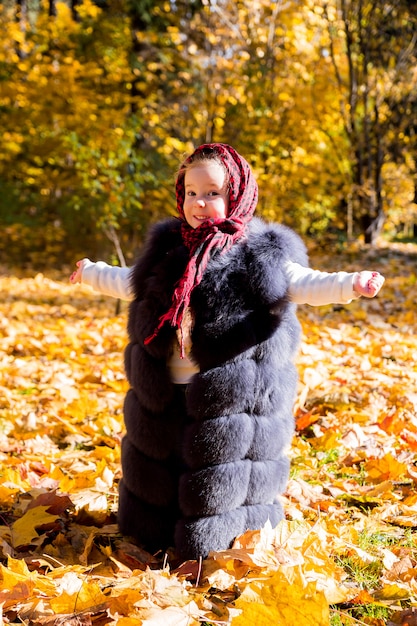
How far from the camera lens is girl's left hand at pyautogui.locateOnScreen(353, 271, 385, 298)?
1762 millimetres

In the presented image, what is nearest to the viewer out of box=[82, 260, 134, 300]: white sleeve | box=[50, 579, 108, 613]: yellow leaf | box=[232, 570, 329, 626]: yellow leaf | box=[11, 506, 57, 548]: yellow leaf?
box=[232, 570, 329, 626]: yellow leaf

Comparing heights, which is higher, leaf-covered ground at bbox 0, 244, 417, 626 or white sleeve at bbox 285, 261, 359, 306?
white sleeve at bbox 285, 261, 359, 306

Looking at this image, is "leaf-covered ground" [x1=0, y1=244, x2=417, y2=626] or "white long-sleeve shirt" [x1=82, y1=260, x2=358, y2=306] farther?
"white long-sleeve shirt" [x1=82, y1=260, x2=358, y2=306]

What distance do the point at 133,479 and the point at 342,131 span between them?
9.41 metres

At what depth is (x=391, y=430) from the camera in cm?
305

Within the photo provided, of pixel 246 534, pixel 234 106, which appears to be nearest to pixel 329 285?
pixel 246 534

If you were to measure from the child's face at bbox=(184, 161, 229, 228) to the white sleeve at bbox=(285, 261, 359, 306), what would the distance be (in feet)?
1.00

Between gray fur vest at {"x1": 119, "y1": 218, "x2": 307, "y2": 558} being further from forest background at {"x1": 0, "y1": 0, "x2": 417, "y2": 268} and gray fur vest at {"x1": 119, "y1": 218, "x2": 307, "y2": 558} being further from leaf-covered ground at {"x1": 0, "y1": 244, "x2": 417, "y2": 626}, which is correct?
forest background at {"x1": 0, "y1": 0, "x2": 417, "y2": 268}

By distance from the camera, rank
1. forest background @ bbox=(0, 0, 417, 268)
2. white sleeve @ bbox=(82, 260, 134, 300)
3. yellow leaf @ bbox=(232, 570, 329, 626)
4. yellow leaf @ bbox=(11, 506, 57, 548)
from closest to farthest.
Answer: yellow leaf @ bbox=(232, 570, 329, 626)
yellow leaf @ bbox=(11, 506, 57, 548)
white sleeve @ bbox=(82, 260, 134, 300)
forest background @ bbox=(0, 0, 417, 268)

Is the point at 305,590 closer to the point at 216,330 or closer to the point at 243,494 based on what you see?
the point at 243,494

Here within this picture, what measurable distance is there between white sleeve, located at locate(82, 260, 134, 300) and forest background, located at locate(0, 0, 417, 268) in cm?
469

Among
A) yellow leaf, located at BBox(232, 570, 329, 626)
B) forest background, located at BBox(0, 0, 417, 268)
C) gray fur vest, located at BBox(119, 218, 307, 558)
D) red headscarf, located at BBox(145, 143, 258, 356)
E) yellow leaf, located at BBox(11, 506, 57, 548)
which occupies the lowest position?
yellow leaf, located at BBox(11, 506, 57, 548)

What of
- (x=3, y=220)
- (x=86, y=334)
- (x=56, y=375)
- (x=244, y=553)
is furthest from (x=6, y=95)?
(x=244, y=553)

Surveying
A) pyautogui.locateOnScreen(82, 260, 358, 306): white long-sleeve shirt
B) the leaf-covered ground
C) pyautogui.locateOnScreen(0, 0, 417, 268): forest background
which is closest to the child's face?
pyautogui.locateOnScreen(82, 260, 358, 306): white long-sleeve shirt
